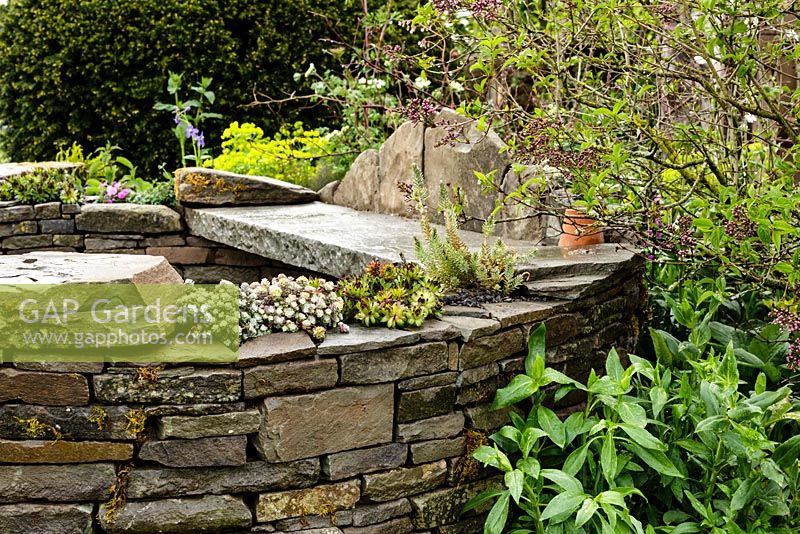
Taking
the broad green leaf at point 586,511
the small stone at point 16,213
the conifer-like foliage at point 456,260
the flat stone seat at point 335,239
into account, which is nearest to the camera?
the broad green leaf at point 586,511

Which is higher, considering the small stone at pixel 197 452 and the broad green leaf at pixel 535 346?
the broad green leaf at pixel 535 346

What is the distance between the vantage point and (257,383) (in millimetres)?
2516

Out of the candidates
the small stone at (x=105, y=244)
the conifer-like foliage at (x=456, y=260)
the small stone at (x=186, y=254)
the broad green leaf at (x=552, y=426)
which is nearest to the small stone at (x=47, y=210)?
the small stone at (x=105, y=244)

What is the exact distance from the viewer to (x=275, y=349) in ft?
8.40

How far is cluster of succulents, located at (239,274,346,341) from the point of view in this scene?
2672 millimetres

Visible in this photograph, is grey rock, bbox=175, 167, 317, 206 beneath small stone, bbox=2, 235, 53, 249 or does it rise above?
above

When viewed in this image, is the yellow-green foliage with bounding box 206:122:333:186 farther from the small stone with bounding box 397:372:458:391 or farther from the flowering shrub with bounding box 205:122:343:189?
the small stone with bounding box 397:372:458:391

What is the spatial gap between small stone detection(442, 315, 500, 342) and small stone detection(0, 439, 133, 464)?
1.06 m

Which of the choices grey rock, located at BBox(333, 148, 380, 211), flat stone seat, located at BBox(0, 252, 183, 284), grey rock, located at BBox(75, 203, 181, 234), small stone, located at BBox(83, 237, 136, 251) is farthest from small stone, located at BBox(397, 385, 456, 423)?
small stone, located at BBox(83, 237, 136, 251)

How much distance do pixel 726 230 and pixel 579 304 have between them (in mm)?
584

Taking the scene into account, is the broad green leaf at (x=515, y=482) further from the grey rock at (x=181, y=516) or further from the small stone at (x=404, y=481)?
the grey rock at (x=181, y=516)

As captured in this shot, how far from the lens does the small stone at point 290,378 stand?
2.51 metres

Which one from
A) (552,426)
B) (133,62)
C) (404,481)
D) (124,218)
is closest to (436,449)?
(404,481)

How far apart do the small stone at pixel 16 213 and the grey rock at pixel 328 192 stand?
1.86 meters
